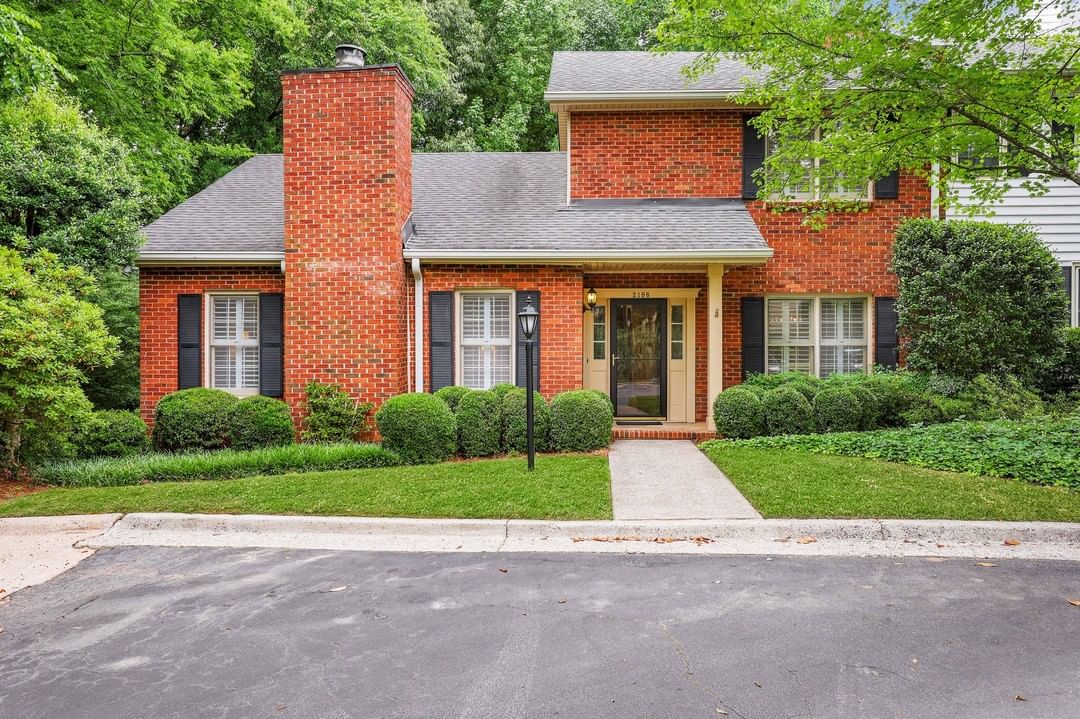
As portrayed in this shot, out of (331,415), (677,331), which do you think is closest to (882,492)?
(677,331)

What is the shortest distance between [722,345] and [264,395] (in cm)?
720

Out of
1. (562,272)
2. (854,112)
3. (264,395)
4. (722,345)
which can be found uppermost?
(854,112)

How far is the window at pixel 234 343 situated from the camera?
10195mm

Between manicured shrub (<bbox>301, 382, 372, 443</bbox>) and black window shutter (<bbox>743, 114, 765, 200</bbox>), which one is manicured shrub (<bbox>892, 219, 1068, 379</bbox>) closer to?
black window shutter (<bbox>743, 114, 765, 200</bbox>)

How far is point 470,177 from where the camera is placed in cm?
1268

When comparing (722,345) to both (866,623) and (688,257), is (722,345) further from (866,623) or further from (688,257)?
(866,623)

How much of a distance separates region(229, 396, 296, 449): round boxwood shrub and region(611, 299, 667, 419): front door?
5.21 meters

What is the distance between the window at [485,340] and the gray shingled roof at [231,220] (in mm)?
3048

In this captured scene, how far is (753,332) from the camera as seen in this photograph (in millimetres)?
10664

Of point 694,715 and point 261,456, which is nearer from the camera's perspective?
point 694,715

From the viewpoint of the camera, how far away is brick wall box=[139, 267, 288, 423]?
33.1 feet

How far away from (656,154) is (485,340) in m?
4.40

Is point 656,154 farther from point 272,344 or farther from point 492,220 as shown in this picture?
point 272,344

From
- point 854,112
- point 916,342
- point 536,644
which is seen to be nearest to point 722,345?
point 916,342
